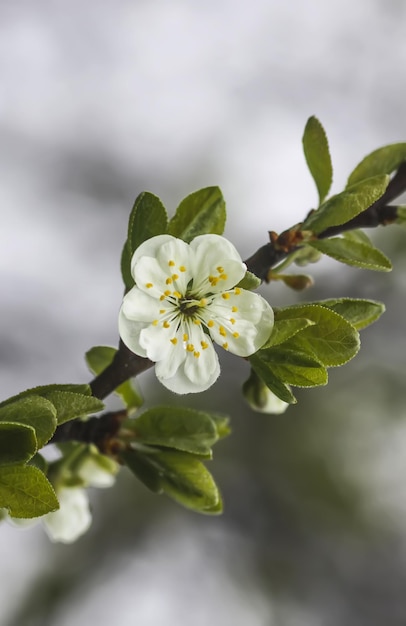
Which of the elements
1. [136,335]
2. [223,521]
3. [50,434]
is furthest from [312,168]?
[223,521]

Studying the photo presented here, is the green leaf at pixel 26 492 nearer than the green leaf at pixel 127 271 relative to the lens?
Yes

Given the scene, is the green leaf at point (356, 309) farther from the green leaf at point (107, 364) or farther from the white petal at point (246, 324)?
the green leaf at point (107, 364)

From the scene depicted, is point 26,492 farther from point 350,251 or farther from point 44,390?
point 350,251

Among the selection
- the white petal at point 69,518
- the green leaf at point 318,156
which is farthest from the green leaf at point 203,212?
the white petal at point 69,518

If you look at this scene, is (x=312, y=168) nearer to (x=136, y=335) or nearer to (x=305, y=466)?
(x=136, y=335)

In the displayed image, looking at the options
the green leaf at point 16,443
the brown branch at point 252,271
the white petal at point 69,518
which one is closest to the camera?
the green leaf at point 16,443

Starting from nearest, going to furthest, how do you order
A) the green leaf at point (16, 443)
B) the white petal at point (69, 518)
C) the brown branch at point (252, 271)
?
the green leaf at point (16, 443)
the brown branch at point (252, 271)
the white petal at point (69, 518)

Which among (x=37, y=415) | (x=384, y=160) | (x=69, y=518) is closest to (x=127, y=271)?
(x=37, y=415)
